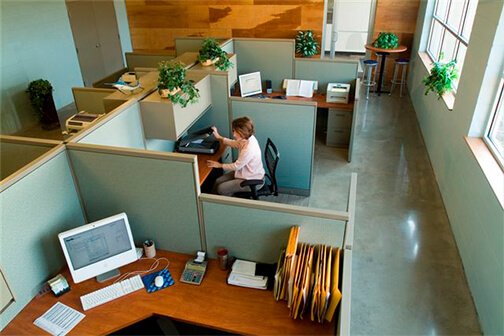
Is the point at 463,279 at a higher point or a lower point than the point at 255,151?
lower

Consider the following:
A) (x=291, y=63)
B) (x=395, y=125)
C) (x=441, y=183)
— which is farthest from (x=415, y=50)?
(x=441, y=183)

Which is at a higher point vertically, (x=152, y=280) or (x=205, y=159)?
(x=205, y=159)

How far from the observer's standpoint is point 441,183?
4117mm

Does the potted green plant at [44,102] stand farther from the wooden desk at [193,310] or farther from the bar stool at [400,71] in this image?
the bar stool at [400,71]

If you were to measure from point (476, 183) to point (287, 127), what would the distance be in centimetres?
175

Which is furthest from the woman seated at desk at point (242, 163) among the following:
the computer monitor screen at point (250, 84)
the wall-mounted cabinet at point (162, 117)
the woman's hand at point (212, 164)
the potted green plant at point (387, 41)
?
the potted green plant at point (387, 41)

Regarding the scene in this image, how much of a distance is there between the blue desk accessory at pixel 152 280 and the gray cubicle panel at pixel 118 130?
0.96 metres

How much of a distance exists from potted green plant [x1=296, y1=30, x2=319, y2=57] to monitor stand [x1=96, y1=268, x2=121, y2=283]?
4763 mm

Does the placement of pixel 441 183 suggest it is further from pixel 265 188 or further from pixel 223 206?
pixel 223 206

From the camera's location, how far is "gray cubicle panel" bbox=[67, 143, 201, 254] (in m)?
2.18

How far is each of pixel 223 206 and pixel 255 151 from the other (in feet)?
3.62

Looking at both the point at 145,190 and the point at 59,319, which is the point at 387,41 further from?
the point at 59,319

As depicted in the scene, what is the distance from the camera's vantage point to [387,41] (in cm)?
658

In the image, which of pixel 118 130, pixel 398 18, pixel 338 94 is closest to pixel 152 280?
pixel 118 130
